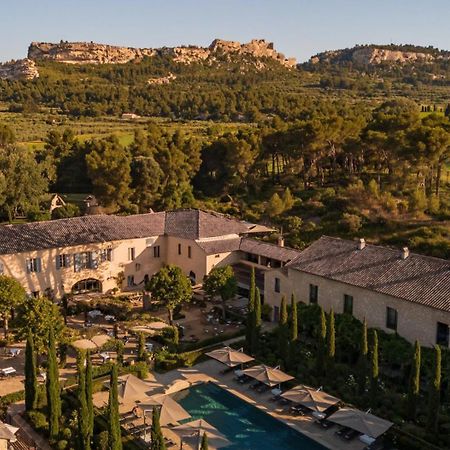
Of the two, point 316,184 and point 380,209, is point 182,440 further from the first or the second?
point 316,184

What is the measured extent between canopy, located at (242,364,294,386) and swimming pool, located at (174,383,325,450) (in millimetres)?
1408

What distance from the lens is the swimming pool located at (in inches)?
1032

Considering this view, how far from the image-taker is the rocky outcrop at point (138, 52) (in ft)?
535

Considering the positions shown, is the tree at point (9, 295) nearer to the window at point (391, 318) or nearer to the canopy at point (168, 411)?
the canopy at point (168, 411)

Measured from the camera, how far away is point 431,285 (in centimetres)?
3198

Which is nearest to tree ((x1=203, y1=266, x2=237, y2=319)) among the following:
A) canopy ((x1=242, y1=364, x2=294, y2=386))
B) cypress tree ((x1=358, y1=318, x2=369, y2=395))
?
canopy ((x1=242, y1=364, x2=294, y2=386))

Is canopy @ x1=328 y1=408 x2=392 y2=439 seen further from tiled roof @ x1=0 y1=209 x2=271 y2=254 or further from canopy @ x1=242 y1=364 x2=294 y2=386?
tiled roof @ x1=0 y1=209 x2=271 y2=254

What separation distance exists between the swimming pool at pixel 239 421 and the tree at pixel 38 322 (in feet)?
25.8

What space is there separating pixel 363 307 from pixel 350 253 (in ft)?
13.4

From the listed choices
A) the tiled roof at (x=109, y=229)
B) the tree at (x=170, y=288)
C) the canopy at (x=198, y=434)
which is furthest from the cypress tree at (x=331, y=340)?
the tiled roof at (x=109, y=229)

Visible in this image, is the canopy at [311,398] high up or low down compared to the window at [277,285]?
down

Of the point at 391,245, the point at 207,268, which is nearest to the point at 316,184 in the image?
the point at 391,245

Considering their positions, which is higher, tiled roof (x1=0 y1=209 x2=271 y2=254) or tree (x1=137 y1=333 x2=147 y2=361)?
tiled roof (x1=0 y1=209 x2=271 y2=254)

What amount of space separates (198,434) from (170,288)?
15.1 m
